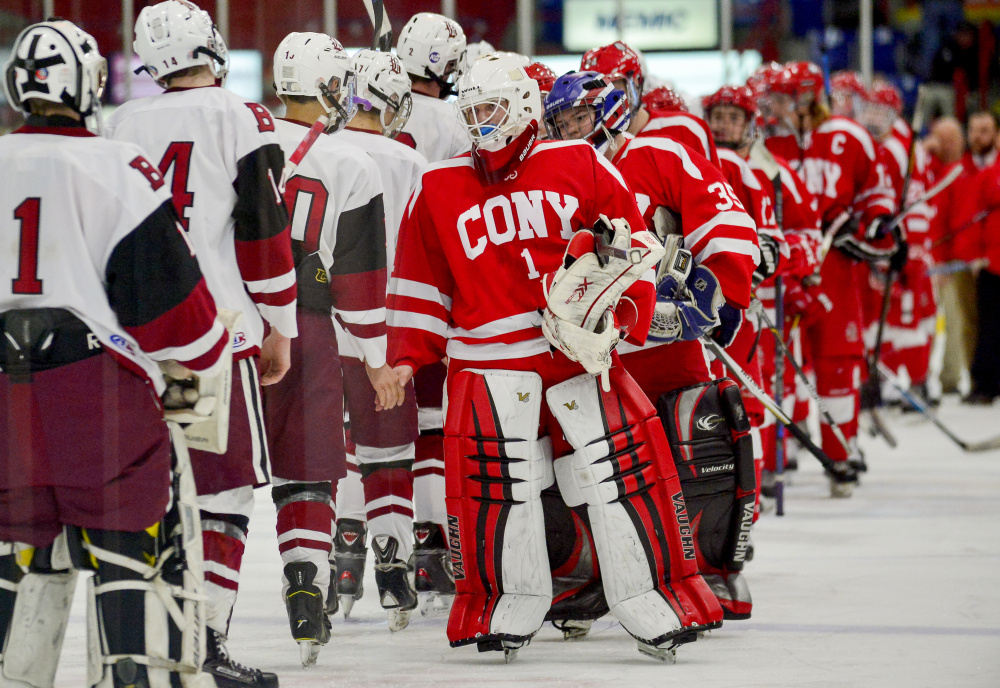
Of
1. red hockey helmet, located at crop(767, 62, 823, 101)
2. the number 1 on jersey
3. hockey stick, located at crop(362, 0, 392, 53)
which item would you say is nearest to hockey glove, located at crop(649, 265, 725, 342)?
the number 1 on jersey

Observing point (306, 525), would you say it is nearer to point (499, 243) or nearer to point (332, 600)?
point (332, 600)

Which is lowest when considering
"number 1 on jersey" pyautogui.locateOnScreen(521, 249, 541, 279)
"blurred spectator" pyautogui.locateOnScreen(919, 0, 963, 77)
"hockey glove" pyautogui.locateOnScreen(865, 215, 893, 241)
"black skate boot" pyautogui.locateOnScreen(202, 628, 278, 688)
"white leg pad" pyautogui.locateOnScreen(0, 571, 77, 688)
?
"black skate boot" pyautogui.locateOnScreen(202, 628, 278, 688)

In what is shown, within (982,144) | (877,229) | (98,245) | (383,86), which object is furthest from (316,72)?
(982,144)

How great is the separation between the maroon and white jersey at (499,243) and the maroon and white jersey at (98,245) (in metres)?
0.94

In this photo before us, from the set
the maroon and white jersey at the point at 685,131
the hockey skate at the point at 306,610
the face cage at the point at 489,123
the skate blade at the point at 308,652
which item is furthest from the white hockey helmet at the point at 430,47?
the skate blade at the point at 308,652

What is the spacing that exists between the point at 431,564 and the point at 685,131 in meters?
1.48

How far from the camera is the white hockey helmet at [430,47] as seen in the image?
4.40m

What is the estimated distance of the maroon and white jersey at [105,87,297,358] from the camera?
9.55 ft

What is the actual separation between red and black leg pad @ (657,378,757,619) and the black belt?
1.70 m

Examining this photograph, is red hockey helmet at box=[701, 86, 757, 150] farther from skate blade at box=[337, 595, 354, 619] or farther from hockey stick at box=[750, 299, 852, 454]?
skate blade at box=[337, 595, 354, 619]

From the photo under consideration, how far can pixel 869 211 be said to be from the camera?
622 cm

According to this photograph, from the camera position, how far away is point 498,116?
316cm

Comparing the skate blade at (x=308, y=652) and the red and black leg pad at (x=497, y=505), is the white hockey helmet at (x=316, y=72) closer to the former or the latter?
the red and black leg pad at (x=497, y=505)

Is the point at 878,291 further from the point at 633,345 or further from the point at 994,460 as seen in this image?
the point at 633,345
